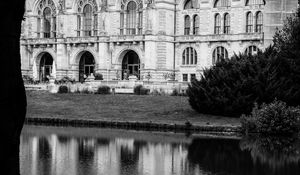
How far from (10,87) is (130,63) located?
63836 mm

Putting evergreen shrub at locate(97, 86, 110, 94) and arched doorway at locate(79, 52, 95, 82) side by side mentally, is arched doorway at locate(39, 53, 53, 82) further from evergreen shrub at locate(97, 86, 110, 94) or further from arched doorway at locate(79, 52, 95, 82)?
evergreen shrub at locate(97, 86, 110, 94)

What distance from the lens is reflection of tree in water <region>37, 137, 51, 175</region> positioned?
2143 cm

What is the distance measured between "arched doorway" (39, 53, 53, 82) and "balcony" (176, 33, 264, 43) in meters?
17.3

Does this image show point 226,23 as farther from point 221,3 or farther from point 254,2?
point 254,2

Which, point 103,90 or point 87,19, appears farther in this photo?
point 87,19

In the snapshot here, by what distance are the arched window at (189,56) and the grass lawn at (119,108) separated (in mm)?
17813

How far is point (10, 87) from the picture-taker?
25.9 ft

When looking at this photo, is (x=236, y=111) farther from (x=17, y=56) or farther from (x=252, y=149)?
A: (x=17, y=56)

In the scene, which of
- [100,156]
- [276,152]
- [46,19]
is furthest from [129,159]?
[46,19]

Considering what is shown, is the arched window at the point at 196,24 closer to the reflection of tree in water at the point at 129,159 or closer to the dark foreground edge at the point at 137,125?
the dark foreground edge at the point at 137,125

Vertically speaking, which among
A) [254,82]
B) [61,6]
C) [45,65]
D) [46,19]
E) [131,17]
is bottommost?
[254,82]

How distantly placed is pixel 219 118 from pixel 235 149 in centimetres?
1252

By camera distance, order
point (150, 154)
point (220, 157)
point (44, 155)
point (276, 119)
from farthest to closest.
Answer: point (276, 119) < point (150, 154) < point (220, 157) < point (44, 155)

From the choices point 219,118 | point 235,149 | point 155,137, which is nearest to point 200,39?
point 219,118
